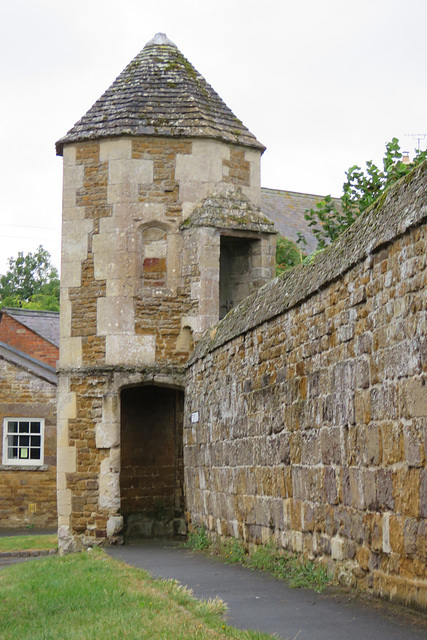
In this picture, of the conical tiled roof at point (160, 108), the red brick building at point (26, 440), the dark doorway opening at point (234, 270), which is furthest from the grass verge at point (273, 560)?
the red brick building at point (26, 440)

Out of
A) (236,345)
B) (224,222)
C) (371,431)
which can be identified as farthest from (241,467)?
(224,222)

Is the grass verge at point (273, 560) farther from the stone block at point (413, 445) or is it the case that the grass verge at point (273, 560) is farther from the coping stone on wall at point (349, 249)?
the coping stone on wall at point (349, 249)

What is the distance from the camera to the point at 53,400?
953 inches

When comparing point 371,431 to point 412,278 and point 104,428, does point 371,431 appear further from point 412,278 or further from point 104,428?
point 104,428

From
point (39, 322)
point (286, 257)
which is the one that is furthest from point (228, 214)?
point (39, 322)

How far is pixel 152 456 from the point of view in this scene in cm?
1670

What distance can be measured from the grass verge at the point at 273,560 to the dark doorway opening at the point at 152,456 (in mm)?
4359

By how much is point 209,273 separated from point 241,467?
5324mm

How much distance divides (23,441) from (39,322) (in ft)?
19.2

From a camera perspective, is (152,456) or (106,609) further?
(152,456)

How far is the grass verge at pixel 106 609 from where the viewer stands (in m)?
5.61

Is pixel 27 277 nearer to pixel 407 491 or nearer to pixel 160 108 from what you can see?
pixel 160 108

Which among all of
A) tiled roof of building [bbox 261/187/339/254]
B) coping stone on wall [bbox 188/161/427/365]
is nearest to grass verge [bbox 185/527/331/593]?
coping stone on wall [bbox 188/161/427/365]

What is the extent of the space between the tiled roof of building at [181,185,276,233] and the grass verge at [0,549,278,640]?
22.9ft
